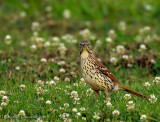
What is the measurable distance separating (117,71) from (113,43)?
103 inches

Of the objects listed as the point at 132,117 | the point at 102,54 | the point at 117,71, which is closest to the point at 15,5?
the point at 102,54

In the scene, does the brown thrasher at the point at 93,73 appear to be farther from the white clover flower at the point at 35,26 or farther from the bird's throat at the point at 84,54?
the white clover flower at the point at 35,26

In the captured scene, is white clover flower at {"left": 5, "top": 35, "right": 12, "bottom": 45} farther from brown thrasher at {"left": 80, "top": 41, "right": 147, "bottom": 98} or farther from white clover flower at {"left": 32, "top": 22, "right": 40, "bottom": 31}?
brown thrasher at {"left": 80, "top": 41, "right": 147, "bottom": 98}

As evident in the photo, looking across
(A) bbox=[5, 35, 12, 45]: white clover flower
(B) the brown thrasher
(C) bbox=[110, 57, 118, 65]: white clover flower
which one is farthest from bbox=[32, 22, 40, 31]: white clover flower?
(B) the brown thrasher

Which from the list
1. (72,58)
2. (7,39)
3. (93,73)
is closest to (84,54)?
(93,73)

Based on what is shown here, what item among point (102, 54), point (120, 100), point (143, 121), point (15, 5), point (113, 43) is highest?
point (15, 5)

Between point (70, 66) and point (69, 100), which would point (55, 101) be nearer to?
point (69, 100)

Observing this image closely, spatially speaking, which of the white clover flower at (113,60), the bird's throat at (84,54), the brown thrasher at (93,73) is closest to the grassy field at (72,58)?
the white clover flower at (113,60)

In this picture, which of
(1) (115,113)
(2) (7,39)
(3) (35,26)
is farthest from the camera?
(3) (35,26)

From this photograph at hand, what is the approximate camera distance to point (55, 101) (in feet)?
22.9

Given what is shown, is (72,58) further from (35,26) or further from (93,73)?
(35,26)

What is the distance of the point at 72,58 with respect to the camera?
416 inches

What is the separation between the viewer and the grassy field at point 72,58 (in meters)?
6.50

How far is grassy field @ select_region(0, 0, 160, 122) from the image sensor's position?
256 inches
